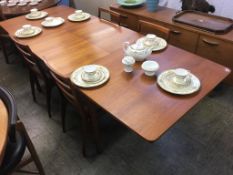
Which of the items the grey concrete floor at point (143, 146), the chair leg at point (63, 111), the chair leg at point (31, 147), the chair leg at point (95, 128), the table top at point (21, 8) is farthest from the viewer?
the table top at point (21, 8)

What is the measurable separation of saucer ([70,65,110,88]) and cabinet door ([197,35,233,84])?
117 cm

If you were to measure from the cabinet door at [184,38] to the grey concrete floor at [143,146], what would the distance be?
0.60m

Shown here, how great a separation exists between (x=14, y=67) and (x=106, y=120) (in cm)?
168

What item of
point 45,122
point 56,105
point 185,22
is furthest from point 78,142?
point 185,22

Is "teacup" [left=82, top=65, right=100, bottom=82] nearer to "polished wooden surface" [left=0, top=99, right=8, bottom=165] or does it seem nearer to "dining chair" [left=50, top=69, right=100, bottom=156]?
"dining chair" [left=50, top=69, right=100, bottom=156]

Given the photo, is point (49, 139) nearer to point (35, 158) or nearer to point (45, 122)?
point (45, 122)

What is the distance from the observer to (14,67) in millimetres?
2924

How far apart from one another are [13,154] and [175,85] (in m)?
1.04

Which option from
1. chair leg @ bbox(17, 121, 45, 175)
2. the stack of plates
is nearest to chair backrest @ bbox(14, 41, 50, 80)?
chair leg @ bbox(17, 121, 45, 175)

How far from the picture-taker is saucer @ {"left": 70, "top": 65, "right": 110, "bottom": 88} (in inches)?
53.4

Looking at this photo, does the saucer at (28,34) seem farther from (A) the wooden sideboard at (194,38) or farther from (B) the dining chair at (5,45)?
(A) the wooden sideboard at (194,38)

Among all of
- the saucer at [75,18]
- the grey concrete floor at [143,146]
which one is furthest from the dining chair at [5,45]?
the grey concrete floor at [143,146]

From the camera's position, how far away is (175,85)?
129 cm

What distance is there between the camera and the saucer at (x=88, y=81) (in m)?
1.36
